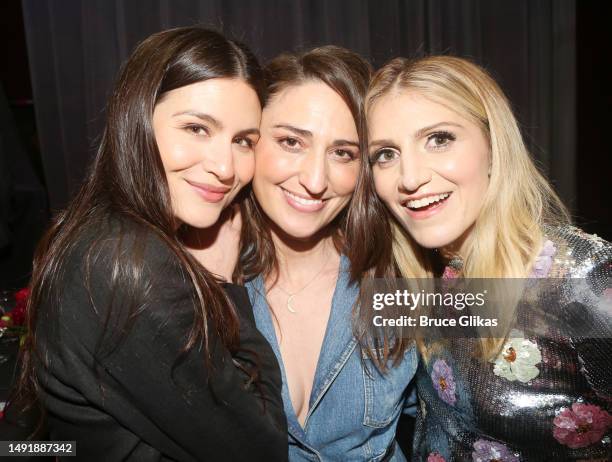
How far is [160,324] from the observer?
1.05 meters

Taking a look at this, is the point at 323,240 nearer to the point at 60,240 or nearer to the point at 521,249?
the point at 521,249

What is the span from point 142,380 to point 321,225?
2.65ft

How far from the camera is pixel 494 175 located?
1.35m

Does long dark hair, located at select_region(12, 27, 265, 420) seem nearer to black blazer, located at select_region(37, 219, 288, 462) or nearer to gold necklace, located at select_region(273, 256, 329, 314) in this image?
black blazer, located at select_region(37, 219, 288, 462)

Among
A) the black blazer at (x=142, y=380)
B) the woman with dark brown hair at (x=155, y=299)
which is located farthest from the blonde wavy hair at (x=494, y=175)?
the black blazer at (x=142, y=380)

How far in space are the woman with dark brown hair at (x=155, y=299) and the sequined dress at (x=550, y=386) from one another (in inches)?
21.6

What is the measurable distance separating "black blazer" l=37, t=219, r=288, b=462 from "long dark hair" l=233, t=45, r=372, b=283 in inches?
24.1

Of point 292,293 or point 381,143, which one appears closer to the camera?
point 381,143

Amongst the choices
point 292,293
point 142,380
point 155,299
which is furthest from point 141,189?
point 292,293

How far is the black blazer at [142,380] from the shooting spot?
1038mm

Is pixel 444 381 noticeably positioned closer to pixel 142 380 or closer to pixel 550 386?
pixel 550 386

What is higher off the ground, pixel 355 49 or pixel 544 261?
pixel 355 49

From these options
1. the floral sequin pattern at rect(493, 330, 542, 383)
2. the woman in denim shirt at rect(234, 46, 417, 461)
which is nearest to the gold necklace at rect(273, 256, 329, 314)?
the woman in denim shirt at rect(234, 46, 417, 461)

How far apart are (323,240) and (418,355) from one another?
1.83ft
